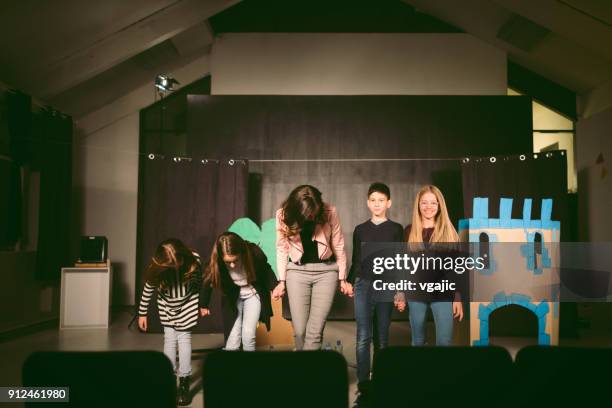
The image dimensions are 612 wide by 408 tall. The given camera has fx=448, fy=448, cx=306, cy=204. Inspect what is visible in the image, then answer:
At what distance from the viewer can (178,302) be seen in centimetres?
299

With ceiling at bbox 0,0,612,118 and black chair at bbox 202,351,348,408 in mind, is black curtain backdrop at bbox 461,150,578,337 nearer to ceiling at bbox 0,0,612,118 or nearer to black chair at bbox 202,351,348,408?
ceiling at bbox 0,0,612,118

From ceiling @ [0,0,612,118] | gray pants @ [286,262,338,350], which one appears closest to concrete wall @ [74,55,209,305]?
ceiling @ [0,0,612,118]

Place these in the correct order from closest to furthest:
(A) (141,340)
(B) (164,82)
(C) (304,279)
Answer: (C) (304,279), (A) (141,340), (B) (164,82)

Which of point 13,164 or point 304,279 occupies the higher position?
point 13,164

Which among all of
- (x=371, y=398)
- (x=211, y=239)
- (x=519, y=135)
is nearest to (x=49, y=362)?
(x=371, y=398)

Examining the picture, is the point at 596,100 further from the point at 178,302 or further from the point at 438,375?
the point at 438,375

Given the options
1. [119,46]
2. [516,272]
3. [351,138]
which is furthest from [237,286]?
[119,46]

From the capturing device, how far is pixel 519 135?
626 centimetres

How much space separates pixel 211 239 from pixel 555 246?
3.79m

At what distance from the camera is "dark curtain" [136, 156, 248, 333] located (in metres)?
5.45

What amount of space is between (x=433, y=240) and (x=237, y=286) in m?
1.38

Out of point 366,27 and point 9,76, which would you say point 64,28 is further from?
point 366,27

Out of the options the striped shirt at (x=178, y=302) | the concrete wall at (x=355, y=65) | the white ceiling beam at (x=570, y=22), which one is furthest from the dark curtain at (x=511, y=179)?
the striped shirt at (x=178, y=302)

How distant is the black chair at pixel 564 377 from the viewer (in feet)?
4.14
